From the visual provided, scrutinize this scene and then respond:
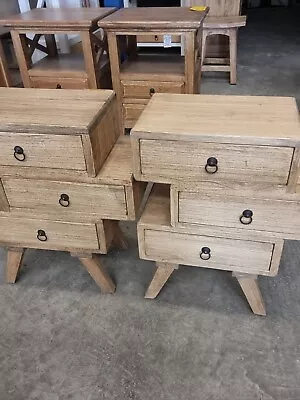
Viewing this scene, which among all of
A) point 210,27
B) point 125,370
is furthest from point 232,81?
point 125,370

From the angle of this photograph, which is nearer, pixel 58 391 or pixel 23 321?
pixel 58 391

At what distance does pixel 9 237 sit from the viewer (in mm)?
1423

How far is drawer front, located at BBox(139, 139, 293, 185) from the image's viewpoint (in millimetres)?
1025

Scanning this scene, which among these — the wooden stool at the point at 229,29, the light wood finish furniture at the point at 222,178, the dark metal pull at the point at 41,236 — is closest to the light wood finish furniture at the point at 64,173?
the dark metal pull at the point at 41,236

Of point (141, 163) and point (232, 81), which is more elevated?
point (141, 163)

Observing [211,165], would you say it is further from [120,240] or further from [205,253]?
[120,240]

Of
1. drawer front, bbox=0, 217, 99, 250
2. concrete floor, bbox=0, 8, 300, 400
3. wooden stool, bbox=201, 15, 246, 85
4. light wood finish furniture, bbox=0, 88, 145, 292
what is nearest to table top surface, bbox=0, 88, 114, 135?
light wood finish furniture, bbox=0, 88, 145, 292

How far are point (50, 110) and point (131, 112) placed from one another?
111 centimetres

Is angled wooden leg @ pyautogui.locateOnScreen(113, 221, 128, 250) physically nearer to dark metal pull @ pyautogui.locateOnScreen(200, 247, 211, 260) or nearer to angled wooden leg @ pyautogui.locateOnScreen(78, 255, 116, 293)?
angled wooden leg @ pyautogui.locateOnScreen(78, 255, 116, 293)

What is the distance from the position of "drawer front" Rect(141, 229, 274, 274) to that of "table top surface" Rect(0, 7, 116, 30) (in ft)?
4.21

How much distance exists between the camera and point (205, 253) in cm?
127

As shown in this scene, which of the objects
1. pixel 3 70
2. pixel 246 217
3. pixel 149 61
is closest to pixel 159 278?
pixel 246 217

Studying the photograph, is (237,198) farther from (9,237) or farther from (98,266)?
(9,237)

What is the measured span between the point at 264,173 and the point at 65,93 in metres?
0.72
